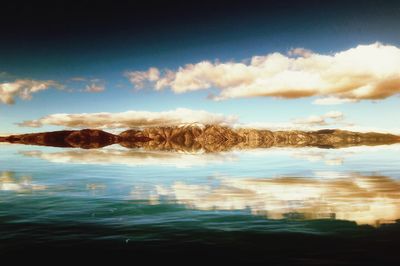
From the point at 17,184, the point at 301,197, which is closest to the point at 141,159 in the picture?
the point at 17,184

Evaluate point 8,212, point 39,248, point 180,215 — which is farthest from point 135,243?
point 8,212

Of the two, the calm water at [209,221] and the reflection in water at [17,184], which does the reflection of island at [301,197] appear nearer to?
the calm water at [209,221]

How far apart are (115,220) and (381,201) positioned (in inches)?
629

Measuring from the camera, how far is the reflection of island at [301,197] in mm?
20125

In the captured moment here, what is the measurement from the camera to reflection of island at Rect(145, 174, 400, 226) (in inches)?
792

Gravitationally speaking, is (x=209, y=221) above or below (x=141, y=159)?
below

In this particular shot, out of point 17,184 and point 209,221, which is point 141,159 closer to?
point 17,184

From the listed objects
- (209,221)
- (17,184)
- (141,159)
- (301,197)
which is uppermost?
(141,159)

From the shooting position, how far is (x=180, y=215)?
1983cm

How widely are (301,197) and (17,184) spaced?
23808 mm

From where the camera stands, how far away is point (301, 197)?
2505cm

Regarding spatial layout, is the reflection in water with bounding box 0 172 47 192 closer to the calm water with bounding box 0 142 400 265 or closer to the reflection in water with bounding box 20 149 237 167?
the calm water with bounding box 0 142 400 265

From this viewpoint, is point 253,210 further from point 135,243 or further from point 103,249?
point 103,249

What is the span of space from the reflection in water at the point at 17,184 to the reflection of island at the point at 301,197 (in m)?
10.2
